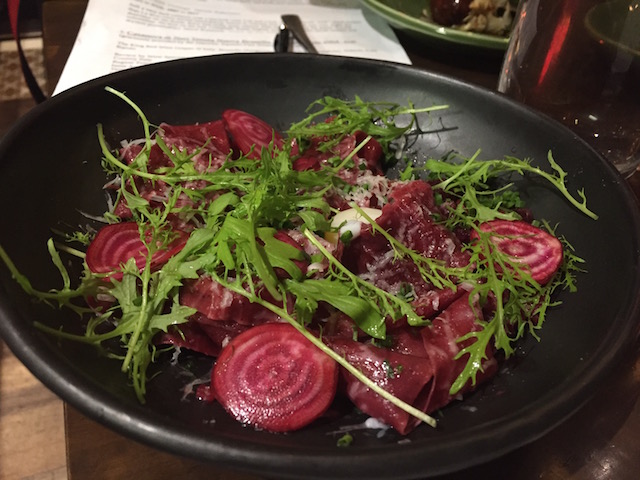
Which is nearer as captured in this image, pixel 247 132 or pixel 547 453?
pixel 547 453

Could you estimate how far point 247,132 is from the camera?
1200 millimetres

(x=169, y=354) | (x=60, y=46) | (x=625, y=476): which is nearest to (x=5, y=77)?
(x=60, y=46)

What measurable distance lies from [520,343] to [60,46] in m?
1.57

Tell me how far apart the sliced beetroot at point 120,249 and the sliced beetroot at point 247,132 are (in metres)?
0.30

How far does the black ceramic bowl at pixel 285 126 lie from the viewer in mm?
613

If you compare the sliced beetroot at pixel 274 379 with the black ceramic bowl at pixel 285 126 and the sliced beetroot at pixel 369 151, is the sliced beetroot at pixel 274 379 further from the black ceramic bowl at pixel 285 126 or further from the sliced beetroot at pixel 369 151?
the sliced beetroot at pixel 369 151

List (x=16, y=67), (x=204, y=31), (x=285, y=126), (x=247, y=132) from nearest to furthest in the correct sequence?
(x=247, y=132)
(x=285, y=126)
(x=204, y=31)
(x=16, y=67)

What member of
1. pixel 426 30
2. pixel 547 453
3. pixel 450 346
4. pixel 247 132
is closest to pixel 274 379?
pixel 450 346

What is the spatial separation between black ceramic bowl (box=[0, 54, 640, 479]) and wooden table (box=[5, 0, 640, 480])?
4.7 inches

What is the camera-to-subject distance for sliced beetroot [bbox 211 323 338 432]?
29.0 inches

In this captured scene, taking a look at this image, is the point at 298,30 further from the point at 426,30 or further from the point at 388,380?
the point at 388,380

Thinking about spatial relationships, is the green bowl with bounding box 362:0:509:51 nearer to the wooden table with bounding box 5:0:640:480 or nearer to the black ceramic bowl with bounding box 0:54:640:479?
the black ceramic bowl with bounding box 0:54:640:479

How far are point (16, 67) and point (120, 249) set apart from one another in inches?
85.5

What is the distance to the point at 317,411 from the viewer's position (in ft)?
2.45
